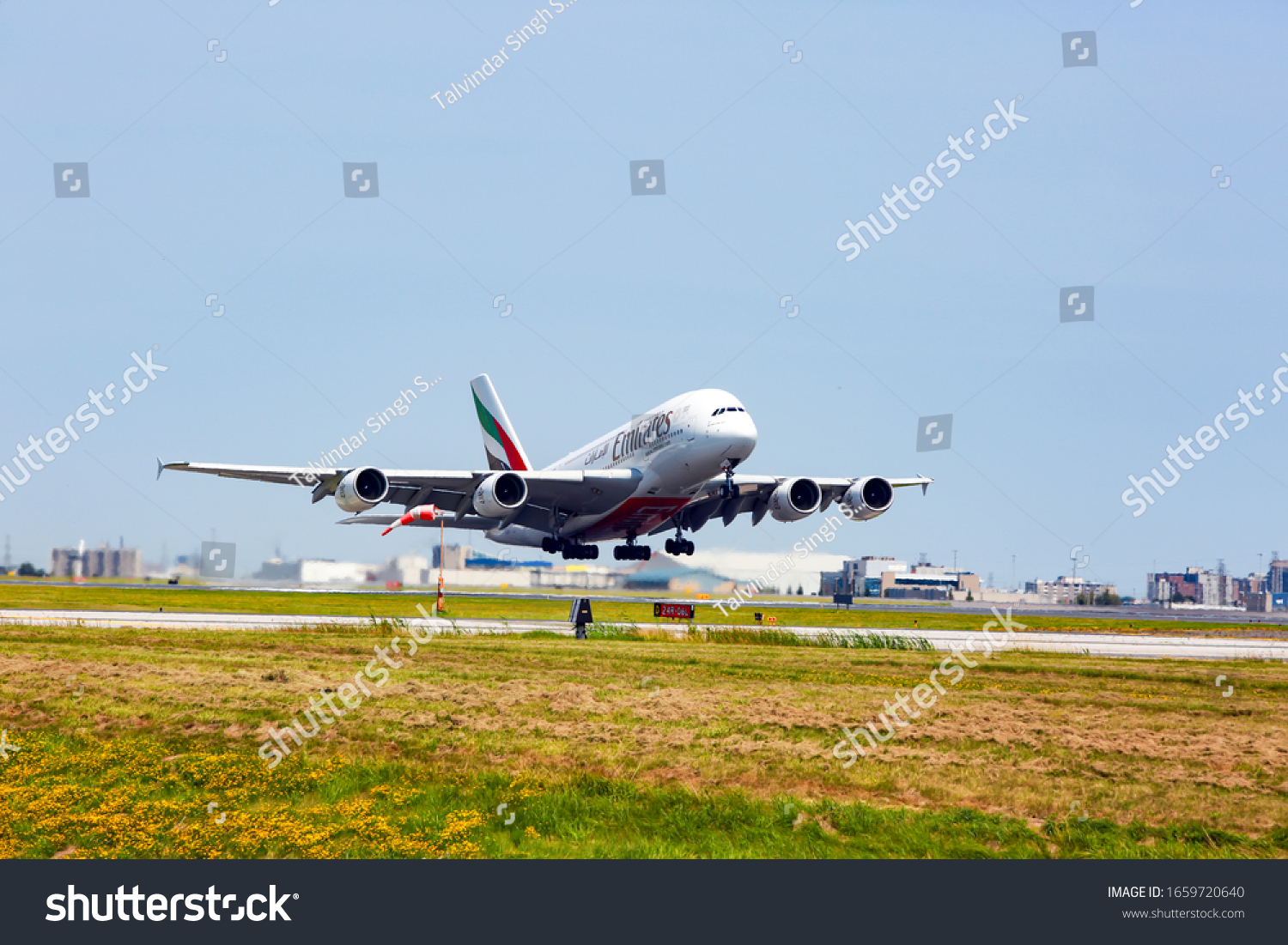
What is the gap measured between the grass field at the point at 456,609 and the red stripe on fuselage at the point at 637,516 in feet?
14.3

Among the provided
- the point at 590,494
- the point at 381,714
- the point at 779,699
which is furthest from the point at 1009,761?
the point at 590,494

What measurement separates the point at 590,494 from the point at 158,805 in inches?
1479

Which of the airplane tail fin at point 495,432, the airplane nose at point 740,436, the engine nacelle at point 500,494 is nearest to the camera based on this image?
the airplane nose at point 740,436

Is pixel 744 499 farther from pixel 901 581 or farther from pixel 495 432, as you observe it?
pixel 901 581

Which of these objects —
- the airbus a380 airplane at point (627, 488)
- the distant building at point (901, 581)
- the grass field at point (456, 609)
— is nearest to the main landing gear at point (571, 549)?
the airbus a380 airplane at point (627, 488)

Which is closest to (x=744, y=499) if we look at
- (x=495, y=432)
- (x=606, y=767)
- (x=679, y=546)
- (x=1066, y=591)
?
(x=679, y=546)

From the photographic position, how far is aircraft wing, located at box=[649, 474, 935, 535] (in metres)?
54.1

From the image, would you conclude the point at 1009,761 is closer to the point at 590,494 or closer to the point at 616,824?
the point at 616,824

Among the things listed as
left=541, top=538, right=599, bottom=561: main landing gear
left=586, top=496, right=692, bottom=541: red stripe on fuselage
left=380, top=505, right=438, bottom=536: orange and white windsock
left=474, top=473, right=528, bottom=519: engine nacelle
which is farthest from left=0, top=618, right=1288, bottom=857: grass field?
left=541, top=538, right=599, bottom=561: main landing gear

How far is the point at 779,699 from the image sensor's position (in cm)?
2384

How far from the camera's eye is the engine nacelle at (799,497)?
52656mm

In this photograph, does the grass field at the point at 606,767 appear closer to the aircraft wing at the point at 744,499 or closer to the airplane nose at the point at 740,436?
the airplane nose at the point at 740,436

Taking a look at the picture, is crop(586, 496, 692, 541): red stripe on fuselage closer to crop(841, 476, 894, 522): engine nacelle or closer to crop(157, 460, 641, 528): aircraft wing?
crop(157, 460, 641, 528): aircraft wing

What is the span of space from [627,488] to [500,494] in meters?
5.60
